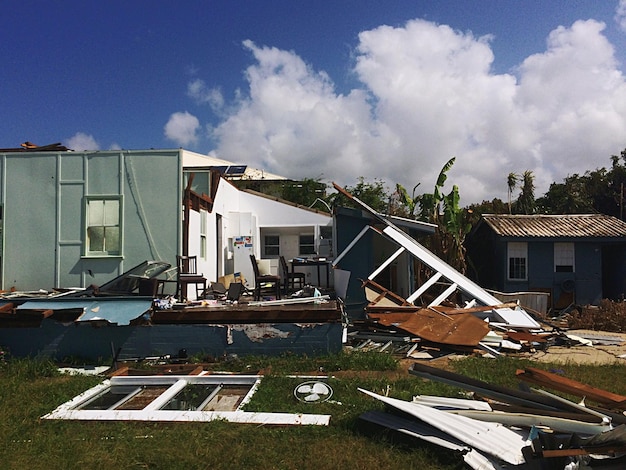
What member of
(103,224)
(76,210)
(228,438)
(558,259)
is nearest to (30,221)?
(76,210)

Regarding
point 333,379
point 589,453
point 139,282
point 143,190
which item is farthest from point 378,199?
point 589,453

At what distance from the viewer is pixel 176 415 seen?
517cm

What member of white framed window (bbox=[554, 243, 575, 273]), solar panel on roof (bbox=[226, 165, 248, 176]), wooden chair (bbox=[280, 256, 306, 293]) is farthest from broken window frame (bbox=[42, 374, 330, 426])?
solar panel on roof (bbox=[226, 165, 248, 176])

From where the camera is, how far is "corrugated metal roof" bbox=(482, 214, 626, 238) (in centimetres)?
1716

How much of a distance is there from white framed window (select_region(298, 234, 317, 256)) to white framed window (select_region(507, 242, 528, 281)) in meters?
7.00

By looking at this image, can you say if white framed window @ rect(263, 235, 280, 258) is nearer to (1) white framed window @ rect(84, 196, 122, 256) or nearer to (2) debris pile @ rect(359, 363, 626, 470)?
(1) white framed window @ rect(84, 196, 122, 256)

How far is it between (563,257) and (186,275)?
518 inches

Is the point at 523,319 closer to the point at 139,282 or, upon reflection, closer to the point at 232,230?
the point at 139,282

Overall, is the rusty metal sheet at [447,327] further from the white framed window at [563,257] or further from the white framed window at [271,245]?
the white framed window at [271,245]

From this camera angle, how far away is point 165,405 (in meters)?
5.72

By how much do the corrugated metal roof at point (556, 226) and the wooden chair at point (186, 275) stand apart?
1053cm

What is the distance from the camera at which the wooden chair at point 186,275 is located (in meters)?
10.9

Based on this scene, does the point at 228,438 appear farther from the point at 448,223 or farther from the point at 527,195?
the point at 527,195

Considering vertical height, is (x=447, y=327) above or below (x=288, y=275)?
below
